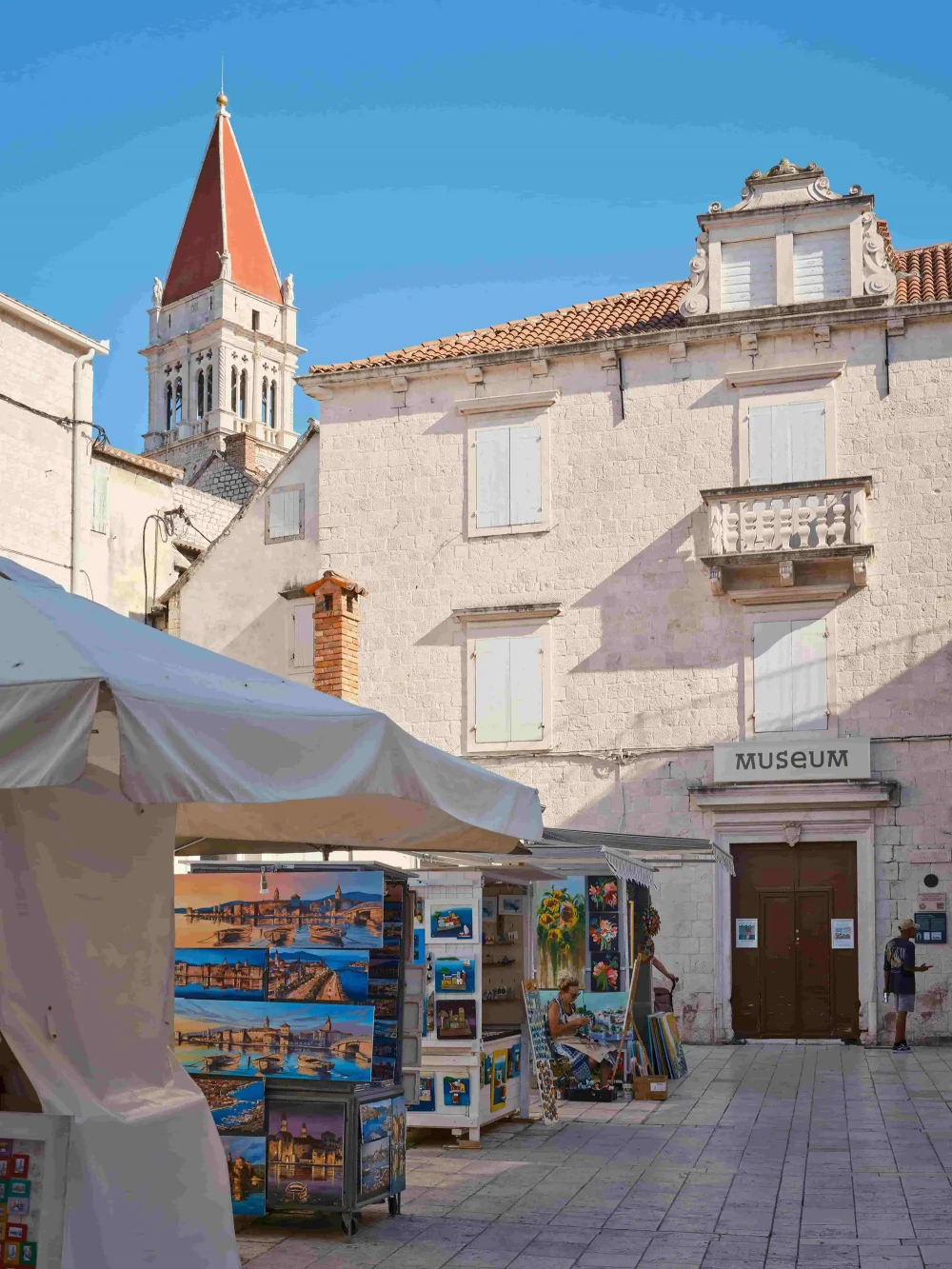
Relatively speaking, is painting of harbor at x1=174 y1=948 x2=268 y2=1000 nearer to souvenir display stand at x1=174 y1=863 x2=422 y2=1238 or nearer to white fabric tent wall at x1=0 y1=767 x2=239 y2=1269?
souvenir display stand at x1=174 y1=863 x2=422 y2=1238

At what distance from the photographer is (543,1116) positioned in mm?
12023

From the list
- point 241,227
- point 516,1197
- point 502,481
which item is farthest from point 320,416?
point 241,227

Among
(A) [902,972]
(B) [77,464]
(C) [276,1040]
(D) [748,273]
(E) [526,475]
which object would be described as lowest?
(A) [902,972]

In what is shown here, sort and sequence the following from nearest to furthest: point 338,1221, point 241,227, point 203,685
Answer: point 203,685
point 338,1221
point 241,227

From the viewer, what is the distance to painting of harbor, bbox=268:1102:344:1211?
26.0 feet

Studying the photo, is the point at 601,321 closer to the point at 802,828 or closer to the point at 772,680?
the point at 772,680

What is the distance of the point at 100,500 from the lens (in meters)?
24.0

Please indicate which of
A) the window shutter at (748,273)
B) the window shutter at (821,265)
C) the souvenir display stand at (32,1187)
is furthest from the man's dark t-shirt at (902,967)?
the souvenir display stand at (32,1187)

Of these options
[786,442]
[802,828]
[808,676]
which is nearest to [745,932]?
[802,828]

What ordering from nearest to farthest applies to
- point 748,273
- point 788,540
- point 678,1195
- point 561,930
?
1. point 678,1195
2. point 561,930
3. point 788,540
4. point 748,273

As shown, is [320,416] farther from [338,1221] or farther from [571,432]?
[338,1221]

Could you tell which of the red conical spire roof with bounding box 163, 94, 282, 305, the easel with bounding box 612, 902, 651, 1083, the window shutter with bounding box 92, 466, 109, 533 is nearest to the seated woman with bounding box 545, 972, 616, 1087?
the easel with bounding box 612, 902, 651, 1083

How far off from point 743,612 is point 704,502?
59.8 inches

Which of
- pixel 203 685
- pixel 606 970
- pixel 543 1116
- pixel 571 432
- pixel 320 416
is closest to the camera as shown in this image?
pixel 203 685
